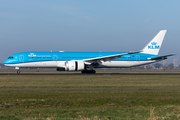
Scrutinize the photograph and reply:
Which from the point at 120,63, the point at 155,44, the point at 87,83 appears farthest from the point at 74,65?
the point at 155,44

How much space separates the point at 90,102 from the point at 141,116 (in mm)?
5027

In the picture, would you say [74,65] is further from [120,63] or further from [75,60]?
[120,63]

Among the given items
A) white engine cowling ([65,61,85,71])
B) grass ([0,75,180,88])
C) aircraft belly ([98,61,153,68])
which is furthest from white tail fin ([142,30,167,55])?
grass ([0,75,180,88])

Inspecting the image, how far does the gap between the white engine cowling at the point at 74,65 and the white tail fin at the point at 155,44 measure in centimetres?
1551

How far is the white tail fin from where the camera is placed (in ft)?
171

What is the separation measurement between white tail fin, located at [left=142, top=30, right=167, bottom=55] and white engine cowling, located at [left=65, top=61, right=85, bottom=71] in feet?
50.9

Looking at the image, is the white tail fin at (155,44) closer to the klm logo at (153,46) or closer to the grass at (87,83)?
the klm logo at (153,46)

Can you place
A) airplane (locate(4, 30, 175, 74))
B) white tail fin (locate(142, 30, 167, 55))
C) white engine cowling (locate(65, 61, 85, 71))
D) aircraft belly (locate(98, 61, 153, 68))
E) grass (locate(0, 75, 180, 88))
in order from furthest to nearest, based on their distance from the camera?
white tail fin (locate(142, 30, 167, 55)), aircraft belly (locate(98, 61, 153, 68)), airplane (locate(4, 30, 175, 74)), white engine cowling (locate(65, 61, 85, 71)), grass (locate(0, 75, 180, 88))

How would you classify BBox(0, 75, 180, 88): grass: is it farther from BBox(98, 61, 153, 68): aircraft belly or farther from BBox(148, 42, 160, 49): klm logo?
BBox(148, 42, 160, 49): klm logo

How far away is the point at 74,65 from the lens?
1745 inches

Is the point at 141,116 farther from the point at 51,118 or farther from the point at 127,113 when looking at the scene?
the point at 51,118

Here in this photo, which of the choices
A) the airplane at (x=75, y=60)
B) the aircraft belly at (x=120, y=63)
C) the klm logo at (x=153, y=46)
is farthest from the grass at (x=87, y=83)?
the klm logo at (x=153, y=46)

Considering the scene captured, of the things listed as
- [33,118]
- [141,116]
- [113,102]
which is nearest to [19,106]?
[33,118]

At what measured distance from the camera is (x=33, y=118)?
10.0m
